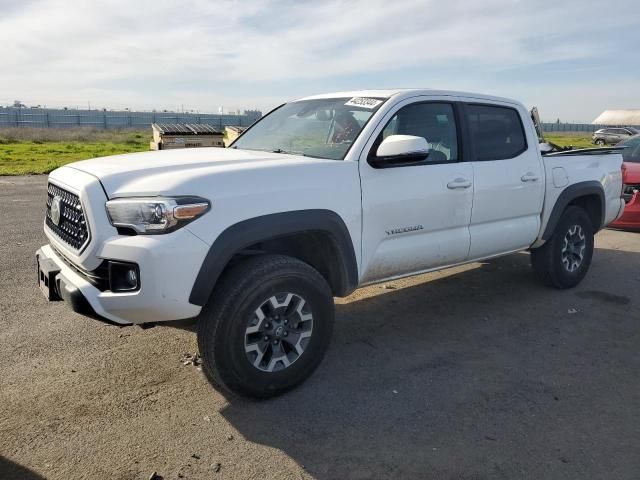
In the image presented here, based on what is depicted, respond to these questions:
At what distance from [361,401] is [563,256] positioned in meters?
3.25

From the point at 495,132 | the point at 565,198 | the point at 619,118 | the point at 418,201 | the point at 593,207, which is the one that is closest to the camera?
the point at 418,201

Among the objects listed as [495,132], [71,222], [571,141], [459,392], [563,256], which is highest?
[571,141]

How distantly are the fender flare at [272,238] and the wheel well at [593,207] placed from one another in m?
3.39

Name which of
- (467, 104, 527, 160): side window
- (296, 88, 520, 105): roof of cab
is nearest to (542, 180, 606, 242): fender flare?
(467, 104, 527, 160): side window

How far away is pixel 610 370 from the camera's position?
3.89 meters

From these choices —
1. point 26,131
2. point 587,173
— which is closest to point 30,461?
point 587,173

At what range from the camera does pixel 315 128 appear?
427cm

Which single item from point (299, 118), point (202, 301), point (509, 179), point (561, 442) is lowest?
point (561, 442)

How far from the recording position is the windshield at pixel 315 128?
395cm

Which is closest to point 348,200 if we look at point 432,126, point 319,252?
point 319,252

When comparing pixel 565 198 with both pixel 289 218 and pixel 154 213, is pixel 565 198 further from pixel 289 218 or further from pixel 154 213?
pixel 154 213

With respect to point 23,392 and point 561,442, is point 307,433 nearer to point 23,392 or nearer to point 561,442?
point 561,442

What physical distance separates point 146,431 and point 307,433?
35.1 inches

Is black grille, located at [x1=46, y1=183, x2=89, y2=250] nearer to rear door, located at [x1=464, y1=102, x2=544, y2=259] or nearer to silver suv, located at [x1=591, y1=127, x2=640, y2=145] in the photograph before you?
rear door, located at [x1=464, y1=102, x2=544, y2=259]
